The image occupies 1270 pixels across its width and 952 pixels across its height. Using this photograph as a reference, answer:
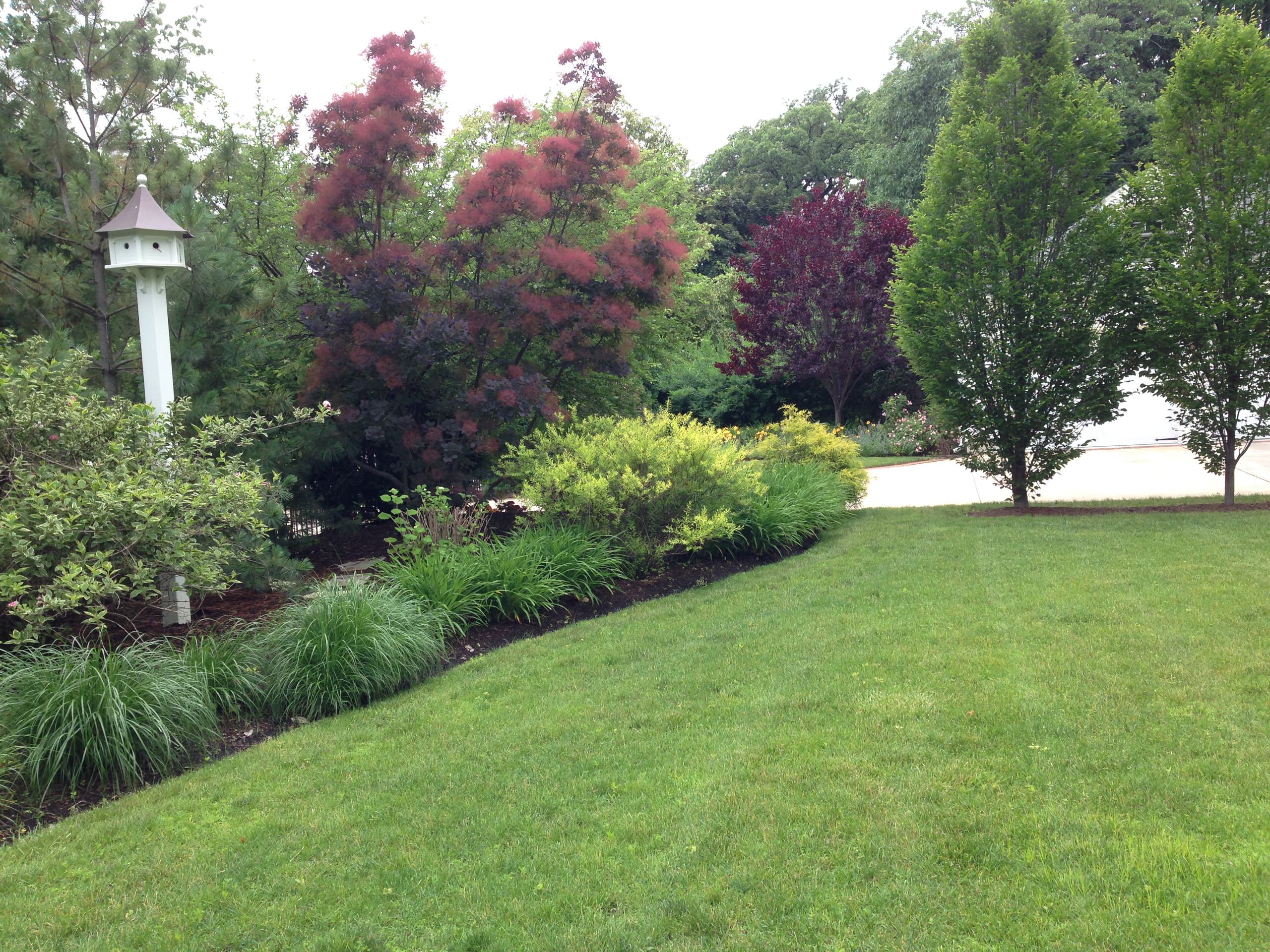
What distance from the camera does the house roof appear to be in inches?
215

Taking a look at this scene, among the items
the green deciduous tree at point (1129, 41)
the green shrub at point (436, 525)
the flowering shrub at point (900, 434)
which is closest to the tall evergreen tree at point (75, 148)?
the green shrub at point (436, 525)

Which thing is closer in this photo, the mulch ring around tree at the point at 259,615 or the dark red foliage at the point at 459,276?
the mulch ring around tree at the point at 259,615

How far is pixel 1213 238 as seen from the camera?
30.3 feet

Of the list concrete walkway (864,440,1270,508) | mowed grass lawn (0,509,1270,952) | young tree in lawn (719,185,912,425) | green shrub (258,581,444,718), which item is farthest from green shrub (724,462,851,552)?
young tree in lawn (719,185,912,425)

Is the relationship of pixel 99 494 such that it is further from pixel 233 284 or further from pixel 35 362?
pixel 233 284

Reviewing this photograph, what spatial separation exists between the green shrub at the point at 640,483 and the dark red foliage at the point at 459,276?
717mm

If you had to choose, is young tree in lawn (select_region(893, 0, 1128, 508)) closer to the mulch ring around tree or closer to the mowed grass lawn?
the mulch ring around tree

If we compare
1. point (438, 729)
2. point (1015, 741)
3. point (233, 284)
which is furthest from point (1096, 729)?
point (233, 284)

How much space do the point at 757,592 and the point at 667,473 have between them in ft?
4.53

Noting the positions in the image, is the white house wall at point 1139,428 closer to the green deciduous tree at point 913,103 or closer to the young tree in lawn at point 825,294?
the young tree in lawn at point 825,294

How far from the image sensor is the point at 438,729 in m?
4.48

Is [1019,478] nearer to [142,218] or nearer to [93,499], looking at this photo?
[142,218]

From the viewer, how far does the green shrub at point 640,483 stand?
764cm

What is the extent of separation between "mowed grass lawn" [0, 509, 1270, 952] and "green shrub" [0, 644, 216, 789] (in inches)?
10.1
